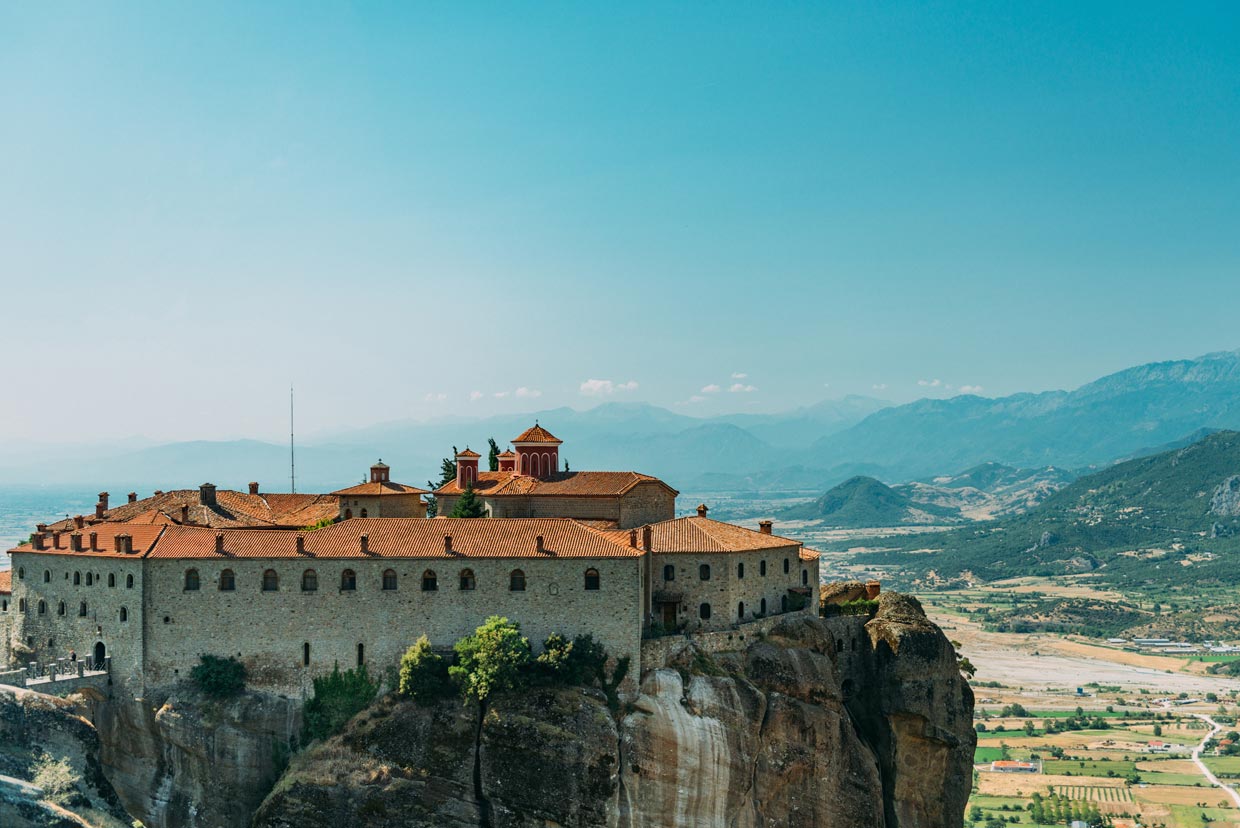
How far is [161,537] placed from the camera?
67.2 m

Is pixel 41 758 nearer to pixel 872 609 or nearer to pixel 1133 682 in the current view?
pixel 872 609

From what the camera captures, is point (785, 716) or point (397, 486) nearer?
point (785, 716)

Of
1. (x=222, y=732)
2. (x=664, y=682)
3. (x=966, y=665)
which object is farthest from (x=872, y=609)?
(x=222, y=732)

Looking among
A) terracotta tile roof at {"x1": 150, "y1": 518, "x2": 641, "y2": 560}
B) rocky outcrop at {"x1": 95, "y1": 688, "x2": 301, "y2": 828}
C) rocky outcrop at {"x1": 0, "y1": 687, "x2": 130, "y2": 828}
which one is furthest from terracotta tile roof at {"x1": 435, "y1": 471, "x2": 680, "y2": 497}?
rocky outcrop at {"x1": 0, "y1": 687, "x2": 130, "y2": 828}

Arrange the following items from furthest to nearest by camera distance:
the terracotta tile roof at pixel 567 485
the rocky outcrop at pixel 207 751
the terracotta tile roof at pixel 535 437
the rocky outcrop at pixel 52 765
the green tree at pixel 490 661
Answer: the terracotta tile roof at pixel 535 437
the terracotta tile roof at pixel 567 485
the rocky outcrop at pixel 207 751
the green tree at pixel 490 661
the rocky outcrop at pixel 52 765

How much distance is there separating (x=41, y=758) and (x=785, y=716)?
39542 mm

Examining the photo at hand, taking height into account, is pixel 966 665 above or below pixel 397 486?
below

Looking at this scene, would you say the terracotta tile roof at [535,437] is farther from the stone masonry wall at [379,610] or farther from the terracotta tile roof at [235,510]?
the stone masonry wall at [379,610]

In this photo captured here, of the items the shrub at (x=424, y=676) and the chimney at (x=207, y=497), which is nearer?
the shrub at (x=424, y=676)

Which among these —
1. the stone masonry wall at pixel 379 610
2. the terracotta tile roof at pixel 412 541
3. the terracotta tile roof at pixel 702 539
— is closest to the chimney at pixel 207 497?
the terracotta tile roof at pixel 412 541

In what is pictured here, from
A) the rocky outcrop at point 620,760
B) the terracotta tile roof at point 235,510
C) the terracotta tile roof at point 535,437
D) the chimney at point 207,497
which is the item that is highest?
the terracotta tile roof at point 535,437

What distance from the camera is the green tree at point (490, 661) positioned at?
61656 millimetres

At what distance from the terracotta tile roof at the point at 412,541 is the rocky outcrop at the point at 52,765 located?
977cm

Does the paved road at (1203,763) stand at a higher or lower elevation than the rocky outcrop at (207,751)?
lower
